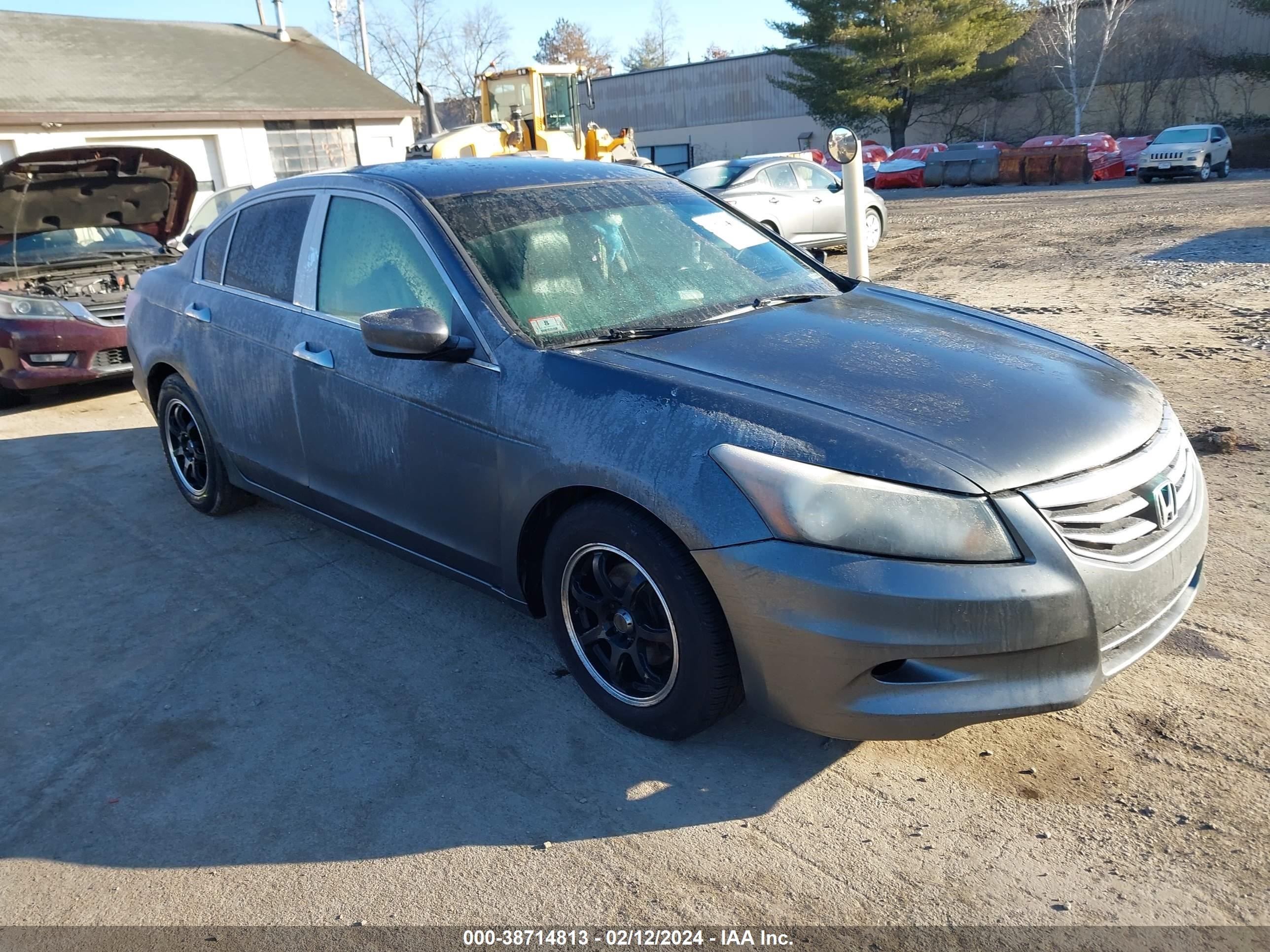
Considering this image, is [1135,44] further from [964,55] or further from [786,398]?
[786,398]

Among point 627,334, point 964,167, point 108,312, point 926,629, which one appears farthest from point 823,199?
point 964,167

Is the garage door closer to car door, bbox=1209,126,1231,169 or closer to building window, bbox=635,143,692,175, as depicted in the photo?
building window, bbox=635,143,692,175

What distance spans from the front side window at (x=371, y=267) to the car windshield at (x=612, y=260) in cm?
19

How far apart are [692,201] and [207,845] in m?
3.09

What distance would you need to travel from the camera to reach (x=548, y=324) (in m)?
3.56

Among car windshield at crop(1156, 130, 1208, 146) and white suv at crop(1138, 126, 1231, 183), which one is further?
car windshield at crop(1156, 130, 1208, 146)

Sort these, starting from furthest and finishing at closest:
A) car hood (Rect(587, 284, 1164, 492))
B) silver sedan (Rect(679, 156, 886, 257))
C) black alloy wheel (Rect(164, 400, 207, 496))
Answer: silver sedan (Rect(679, 156, 886, 257))
black alloy wheel (Rect(164, 400, 207, 496))
car hood (Rect(587, 284, 1164, 492))

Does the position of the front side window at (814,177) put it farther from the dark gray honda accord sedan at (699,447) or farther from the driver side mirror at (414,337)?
the driver side mirror at (414,337)

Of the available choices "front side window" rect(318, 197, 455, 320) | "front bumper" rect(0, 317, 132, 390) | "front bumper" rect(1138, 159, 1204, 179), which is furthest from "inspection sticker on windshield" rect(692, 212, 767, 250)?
"front bumper" rect(1138, 159, 1204, 179)

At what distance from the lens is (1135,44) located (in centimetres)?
4419

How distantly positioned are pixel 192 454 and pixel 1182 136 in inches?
1140

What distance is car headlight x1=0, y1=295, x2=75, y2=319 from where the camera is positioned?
27.2ft

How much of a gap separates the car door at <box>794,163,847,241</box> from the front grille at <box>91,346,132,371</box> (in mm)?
9816

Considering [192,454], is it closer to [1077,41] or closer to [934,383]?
[934,383]
